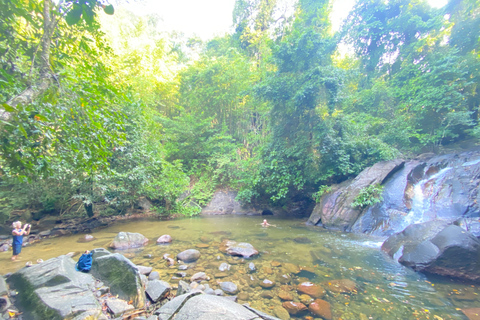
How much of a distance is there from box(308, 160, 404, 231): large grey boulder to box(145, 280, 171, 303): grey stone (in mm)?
7665

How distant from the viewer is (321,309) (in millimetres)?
3541

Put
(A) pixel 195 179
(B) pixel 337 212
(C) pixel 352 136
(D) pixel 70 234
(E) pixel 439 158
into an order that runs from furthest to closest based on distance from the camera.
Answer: (A) pixel 195 179
(C) pixel 352 136
(E) pixel 439 158
(B) pixel 337 212
(D) pixel 70 234

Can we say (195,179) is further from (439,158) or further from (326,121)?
(439,158)

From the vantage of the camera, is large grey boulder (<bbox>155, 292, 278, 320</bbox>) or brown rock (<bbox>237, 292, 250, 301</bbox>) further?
brown rock (<bbox>237, 292, 250, 301</bbox>)

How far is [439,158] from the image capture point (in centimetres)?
981

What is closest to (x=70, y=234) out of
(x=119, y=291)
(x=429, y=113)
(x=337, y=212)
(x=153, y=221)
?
(x=153, y=221)

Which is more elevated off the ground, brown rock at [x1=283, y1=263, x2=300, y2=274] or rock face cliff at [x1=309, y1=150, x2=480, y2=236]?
rock face cliff at [x1=309, y1=150, x2=480, y2=236]

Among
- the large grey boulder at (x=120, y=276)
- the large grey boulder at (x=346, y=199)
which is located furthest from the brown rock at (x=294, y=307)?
the large grey boulder at (x=346, y=199)

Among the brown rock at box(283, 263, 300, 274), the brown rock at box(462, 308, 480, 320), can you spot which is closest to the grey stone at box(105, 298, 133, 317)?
the brown rock at box(283, 263, 300, 274)

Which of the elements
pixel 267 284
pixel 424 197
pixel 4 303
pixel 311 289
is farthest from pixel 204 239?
pixel 424 197

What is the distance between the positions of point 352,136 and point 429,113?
4.89 m

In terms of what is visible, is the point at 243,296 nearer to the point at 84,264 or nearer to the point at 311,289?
the point at 311,289

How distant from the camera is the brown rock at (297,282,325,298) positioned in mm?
3967

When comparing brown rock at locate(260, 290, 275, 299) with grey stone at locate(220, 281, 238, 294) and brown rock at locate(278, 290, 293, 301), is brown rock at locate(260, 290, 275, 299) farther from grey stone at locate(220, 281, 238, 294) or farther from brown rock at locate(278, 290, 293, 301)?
grey stone at locate(220, 281, 238, 294)
